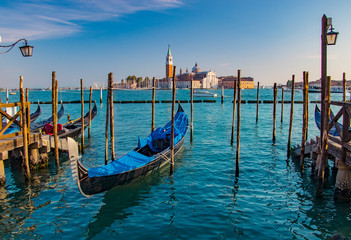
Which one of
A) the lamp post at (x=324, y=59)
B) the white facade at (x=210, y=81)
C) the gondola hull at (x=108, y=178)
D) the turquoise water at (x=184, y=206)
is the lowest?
the turquoise water at (x=184, y=206)

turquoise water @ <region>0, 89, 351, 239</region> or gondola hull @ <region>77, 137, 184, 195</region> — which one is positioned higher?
gondola hull @ <region>77, 137, 184, 195</region>

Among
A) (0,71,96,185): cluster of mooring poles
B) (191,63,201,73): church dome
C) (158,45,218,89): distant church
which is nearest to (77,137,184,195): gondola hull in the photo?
(0,71,96,185): cluster of mooring poles

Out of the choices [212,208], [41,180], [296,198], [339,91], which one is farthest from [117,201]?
[339,91]

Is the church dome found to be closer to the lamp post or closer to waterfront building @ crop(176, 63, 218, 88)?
waterfront building @ crop(176, 63, 218, 88)

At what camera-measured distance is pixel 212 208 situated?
5.55 meters

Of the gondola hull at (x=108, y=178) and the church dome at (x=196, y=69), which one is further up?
the church dome at (x=196, y=69)

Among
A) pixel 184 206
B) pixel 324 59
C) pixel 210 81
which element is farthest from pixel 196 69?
pixel 184 206

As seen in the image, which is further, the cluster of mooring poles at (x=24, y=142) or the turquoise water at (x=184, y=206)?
the cluster of mooring poles at (x=24, y=142)

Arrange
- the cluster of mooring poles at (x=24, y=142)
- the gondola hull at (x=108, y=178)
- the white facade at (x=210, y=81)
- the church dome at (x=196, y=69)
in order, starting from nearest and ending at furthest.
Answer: the gondola hull at (x=108, y=178), the cluster of mooring poles at (x=24, y=142), the white facade at (x=210, y=81), the church dome at (x=196, y=69)

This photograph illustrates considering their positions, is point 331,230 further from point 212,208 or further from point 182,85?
point 182,85

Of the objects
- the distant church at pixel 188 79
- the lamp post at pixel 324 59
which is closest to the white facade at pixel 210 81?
the distant church at pixel 188 79

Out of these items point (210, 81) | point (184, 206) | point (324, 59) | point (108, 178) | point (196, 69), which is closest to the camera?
point (324, 59)

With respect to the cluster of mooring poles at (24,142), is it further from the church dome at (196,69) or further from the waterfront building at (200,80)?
the church dome at (196,69)

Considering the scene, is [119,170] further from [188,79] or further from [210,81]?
[210,81]
